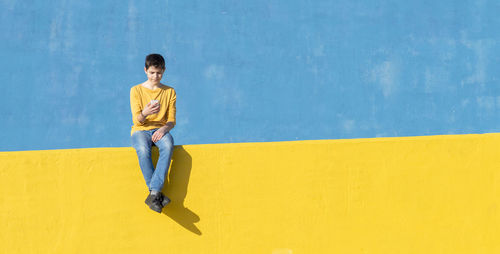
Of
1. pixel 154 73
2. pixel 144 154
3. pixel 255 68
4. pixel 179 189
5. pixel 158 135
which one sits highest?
pixel 255 68

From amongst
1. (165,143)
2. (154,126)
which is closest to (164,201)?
(165,143)

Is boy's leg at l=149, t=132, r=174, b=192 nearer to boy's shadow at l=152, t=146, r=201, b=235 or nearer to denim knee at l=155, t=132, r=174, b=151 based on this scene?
denim knee at l=155, t=132, r=174, b=151

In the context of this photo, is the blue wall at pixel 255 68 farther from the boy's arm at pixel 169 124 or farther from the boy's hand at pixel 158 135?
the boy's hand at pixel 158 135

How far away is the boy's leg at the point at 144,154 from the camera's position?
3.76 meters

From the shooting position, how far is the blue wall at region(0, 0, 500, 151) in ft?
21.5

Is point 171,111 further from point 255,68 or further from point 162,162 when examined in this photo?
point 255,68

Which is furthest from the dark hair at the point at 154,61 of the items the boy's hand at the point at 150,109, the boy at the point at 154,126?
the boy's hand at the point at 150,109

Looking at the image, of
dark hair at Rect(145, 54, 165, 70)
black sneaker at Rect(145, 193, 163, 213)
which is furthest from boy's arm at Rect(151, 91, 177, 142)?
black sneaker at Rect(145, 193, 163, 213)

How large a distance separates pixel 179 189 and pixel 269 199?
2.22ft

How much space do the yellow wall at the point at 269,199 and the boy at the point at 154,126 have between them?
0.58 feet

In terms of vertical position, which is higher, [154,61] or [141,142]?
[154,61]

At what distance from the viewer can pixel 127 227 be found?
3902 mm

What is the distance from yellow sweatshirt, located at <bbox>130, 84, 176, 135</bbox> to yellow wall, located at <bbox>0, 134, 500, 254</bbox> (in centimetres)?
23

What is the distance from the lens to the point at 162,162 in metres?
3.76
